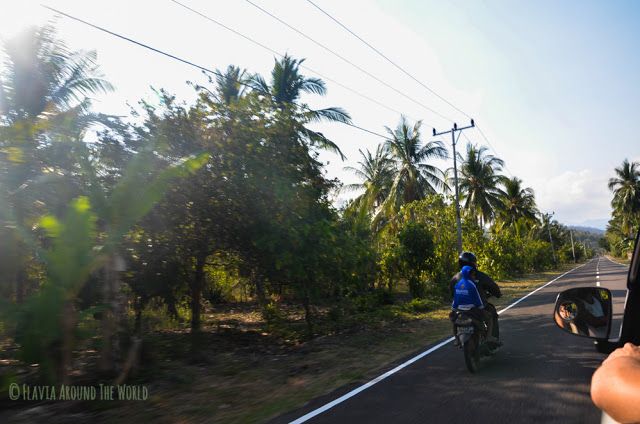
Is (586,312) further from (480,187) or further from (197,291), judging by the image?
(480,187)

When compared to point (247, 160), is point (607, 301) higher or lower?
lower

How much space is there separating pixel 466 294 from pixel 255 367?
4.21 metres

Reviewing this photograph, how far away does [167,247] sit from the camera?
9977 mm

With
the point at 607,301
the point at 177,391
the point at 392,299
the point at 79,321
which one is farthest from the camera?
the point at 392,299

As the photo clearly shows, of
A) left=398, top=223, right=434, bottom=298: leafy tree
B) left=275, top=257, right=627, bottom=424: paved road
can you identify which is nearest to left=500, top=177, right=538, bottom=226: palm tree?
left=398, top=223, right=434, bottom=298: leafy tree

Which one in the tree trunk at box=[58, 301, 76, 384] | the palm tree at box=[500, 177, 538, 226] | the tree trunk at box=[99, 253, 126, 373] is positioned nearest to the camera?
the tree trunk at box=[58, 301, 76, 384]

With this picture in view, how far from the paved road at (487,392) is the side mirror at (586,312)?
279 cm

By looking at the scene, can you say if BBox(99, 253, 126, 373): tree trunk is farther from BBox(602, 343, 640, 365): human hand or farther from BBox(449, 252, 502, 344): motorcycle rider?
BBox(602, 343, 640, 365): human hand

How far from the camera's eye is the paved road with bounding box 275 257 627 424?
4.76m

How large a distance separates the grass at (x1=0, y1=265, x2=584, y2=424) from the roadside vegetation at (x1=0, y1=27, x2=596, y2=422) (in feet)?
0.19

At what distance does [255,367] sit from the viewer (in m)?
8.55

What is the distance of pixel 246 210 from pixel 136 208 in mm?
3628

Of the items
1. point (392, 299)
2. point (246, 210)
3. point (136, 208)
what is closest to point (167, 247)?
point (246, 210)

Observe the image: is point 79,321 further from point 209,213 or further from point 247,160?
point 247,160
